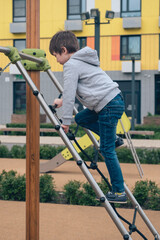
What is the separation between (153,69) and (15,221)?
21.9 m

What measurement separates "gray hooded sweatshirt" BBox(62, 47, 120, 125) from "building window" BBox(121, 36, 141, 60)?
74.8 ft

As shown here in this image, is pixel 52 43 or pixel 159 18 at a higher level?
pixel 159 18

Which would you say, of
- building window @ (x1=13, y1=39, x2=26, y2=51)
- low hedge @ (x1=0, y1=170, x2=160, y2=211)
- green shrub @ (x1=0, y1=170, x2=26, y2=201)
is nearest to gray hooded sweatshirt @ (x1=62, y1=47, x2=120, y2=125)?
low hedge @ (x1=0, y1=170, x2=160, y2=211)

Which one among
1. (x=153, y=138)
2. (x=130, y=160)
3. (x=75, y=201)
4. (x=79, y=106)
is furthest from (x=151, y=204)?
(x=79, y=106)

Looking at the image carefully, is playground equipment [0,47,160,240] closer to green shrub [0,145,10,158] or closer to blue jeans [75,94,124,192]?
blue jeans [75,94,124,192]

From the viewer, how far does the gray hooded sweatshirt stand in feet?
10.3

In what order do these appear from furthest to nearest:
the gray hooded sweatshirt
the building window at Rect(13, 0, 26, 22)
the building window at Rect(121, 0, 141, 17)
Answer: the building window at Rect(13, 0, 26, 22), the building window at Rect(121, 0, 141, 17), the gray hooded sweatshirt

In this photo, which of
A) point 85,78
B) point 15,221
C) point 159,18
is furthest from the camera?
point 159,18

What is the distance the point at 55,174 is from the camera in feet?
26.2

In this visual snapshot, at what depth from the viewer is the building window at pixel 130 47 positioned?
84.0ft

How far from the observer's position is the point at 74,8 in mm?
26109

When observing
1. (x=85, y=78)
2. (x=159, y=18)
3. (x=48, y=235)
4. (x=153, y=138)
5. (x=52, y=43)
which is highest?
(x=159, y=18)

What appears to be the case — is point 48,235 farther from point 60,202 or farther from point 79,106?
point 79,106

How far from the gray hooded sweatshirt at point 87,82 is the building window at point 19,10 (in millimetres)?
24614
